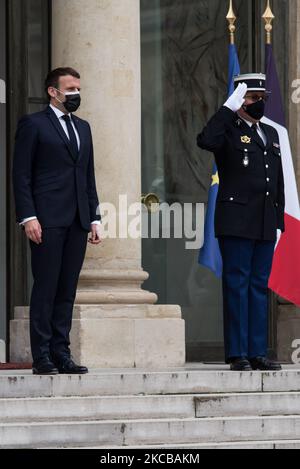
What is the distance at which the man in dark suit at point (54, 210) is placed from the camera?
11133 mm

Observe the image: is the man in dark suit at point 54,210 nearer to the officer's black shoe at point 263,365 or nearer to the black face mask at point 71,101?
A: the black face mask at point 71,101

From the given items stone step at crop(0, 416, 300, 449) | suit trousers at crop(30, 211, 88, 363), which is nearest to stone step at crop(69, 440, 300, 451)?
stone step at crop(0, 416, 300, 449)

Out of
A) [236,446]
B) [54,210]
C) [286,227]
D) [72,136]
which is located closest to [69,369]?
[54,210]

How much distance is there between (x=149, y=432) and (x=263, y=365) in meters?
1.69

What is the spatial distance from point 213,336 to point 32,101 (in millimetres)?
2780

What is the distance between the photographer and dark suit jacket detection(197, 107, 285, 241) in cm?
1184

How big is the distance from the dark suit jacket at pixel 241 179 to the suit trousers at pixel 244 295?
0.33 feet

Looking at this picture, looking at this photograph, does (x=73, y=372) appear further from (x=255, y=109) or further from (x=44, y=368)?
(x=255, y=109)

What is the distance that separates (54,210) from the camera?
11234 millimetres

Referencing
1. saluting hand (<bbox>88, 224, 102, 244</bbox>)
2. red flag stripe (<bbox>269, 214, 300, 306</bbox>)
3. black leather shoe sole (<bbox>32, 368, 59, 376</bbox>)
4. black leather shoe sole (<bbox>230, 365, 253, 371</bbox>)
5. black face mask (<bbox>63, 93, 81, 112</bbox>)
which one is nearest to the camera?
black leather shoe sole (<bbox>32, 368, 59, 376</bbox>)

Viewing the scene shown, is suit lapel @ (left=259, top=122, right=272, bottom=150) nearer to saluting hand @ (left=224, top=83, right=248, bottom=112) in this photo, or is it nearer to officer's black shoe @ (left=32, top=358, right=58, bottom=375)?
saluting hand @ (left=224, top=83, right=248, bottom=112)

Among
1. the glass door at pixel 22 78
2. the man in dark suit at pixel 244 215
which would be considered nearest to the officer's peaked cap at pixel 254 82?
the man in dark suit at pixel 244 215

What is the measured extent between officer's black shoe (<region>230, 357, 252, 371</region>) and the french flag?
2066mm

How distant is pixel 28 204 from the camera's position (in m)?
11.1
